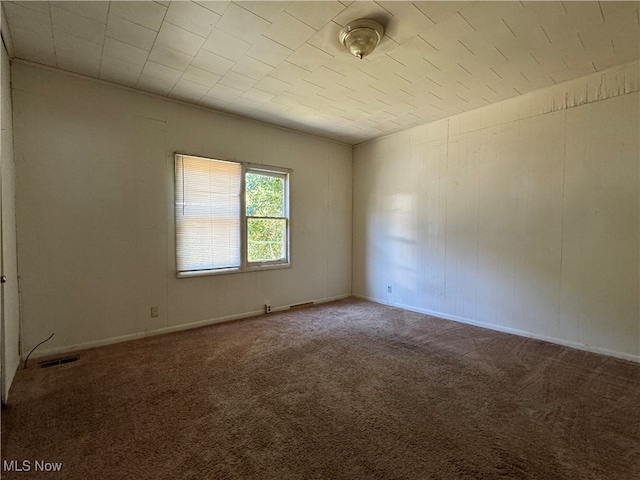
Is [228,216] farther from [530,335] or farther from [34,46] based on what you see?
[530,335]

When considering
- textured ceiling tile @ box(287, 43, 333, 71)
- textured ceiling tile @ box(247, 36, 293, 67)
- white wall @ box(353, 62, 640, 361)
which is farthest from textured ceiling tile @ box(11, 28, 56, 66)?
white wall @ box(353, 62, 640, 361)

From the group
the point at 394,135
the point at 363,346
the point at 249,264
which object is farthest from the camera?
the point at 394,135

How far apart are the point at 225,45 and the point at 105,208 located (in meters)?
2.15

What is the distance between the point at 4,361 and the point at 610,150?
5.65 metres

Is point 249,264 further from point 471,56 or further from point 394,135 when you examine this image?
point 471,56

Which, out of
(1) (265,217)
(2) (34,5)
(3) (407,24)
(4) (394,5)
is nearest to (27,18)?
(2) (34,5)

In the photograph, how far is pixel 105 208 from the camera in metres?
3.22

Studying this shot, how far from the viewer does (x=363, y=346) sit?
326 cm

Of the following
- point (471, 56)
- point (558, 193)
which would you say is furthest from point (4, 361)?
point (558, 193)

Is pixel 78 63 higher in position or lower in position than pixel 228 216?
higher

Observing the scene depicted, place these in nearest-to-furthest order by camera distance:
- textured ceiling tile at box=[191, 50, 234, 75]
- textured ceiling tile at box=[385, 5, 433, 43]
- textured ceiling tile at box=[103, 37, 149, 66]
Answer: textured ceiling tile at box=[385, 5, 433, 43] → textured ceiling tile at box=[103, 37, 149, 66] → textured ceiling tile at box=[191, 50, 234, 75]

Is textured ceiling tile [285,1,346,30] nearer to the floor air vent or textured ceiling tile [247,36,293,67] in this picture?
textured ceiling tile [247,36,293,67]

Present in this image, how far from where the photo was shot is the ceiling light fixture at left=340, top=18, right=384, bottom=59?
2248 mm

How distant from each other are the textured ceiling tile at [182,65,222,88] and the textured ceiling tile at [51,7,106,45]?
2.36 ft
